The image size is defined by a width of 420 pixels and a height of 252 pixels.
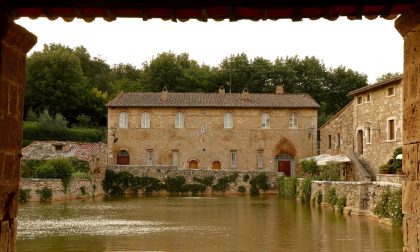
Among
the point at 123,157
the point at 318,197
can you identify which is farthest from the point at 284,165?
the point at 318,197

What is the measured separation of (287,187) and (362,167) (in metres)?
4.72

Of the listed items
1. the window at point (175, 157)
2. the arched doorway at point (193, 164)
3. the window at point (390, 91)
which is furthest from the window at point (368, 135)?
the window at point (175, 157)

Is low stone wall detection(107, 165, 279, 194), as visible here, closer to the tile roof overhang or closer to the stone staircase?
the stone staircase

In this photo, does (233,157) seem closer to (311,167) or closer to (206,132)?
(206,132)

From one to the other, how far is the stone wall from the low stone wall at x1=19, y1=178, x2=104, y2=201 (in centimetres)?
906

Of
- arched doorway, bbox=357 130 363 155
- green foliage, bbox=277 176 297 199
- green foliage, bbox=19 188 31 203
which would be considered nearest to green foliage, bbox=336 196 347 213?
green foliage, bbox=277 176 297 199

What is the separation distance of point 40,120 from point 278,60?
26297 mm

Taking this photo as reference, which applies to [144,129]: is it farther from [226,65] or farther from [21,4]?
[21,4]

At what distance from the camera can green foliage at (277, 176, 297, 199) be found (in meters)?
33.4

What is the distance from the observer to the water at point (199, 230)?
1374 cm

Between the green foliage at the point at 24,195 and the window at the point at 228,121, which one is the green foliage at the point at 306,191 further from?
the green foliage at the point at 24,195

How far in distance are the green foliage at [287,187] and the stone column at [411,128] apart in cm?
2794

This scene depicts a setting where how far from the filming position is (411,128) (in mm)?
5496

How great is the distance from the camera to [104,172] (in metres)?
38.8
